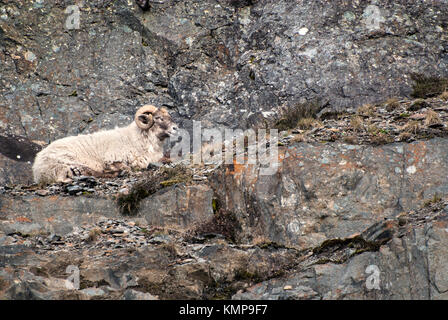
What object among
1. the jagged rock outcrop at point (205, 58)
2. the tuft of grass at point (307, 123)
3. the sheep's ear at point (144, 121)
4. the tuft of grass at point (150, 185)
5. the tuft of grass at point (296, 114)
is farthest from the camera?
the jagged rock outcrop at point (205, 58)

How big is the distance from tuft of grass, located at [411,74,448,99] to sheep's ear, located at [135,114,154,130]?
7.80m

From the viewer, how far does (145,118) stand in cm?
1647

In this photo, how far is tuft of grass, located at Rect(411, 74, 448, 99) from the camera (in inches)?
635

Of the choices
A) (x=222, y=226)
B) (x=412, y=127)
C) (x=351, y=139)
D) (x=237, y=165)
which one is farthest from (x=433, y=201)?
(x=237, y=165)

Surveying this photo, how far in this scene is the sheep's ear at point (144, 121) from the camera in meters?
16.3

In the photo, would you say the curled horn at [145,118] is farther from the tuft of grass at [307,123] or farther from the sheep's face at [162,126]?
the tuft of grass at [307,123]

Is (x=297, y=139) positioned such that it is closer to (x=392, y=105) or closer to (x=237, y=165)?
(x=237, y=165)

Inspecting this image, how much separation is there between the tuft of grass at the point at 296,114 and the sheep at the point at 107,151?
3175 mm

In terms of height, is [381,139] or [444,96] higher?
[444,96]

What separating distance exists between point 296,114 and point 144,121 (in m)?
4.43

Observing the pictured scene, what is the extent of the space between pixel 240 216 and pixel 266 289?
2.96m

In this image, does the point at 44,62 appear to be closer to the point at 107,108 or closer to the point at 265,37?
the point at 107,108

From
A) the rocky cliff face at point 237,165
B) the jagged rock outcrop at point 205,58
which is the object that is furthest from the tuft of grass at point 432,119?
the jagged rock outcrop at point 205,58

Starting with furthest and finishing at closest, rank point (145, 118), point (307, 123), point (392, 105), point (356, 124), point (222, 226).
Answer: point (145, 118), point (392, 105), point (307, 123), point (356, 124), point (222, 226)
